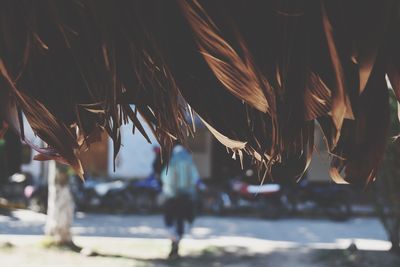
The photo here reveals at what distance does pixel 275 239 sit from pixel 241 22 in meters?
9.19

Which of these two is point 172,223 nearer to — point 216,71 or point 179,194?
point 179,194

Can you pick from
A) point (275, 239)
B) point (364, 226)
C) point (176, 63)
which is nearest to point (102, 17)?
point (176, 63)

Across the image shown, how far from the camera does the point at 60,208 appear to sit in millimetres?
8281

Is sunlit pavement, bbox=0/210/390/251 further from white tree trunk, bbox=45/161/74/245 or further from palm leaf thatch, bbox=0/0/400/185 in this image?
palm leaf thatch, bbox=0/0/400/185

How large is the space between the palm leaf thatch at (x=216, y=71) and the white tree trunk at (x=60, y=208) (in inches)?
272

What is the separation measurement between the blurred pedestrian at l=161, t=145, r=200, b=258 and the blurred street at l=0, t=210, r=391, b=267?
1.26 feet

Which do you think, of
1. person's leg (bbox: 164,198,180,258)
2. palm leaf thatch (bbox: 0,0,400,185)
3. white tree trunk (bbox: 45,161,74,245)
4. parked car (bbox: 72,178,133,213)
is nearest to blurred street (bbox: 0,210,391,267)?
person's leg (bbox: 164,198,180,258)

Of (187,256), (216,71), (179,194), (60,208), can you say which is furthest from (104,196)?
(216,71)

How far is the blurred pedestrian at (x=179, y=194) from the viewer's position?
791 centimetres

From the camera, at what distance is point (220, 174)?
18.2 metres

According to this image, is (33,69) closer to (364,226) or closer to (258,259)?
(258,259)

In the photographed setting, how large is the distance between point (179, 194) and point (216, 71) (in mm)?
6871

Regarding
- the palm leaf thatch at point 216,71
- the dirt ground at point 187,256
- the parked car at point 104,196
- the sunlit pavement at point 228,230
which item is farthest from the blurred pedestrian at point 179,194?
the parked car at point 104,196

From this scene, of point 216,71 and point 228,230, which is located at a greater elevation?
point 216,71
